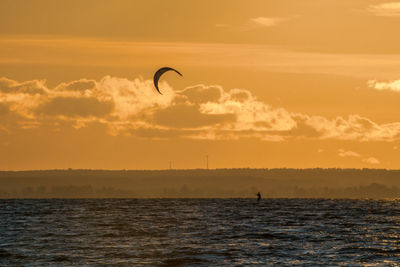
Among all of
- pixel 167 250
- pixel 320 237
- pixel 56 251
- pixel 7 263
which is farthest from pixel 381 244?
pixel 7 263

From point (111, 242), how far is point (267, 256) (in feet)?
52.8

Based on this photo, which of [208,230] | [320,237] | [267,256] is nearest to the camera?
[267,256]

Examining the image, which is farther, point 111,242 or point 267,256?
point 111,242

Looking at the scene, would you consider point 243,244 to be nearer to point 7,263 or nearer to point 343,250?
point 343,250

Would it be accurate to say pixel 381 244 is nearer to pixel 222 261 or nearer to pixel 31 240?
pixel 222 261

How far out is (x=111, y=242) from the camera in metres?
62.6

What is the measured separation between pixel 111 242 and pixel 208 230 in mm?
19339

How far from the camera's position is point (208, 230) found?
3147 inches

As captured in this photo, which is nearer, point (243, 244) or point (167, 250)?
point (167, 250)

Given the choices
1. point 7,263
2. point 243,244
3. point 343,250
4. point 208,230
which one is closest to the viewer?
point 7,263

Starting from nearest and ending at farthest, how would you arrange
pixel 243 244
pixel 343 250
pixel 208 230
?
1. pixel 343 250
2. pixel 243 244
3. pixel 208 230

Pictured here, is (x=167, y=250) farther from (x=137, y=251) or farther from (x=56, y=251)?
(x=56, y=251)

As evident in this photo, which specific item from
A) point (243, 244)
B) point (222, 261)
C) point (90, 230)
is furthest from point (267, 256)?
point (90, 230)

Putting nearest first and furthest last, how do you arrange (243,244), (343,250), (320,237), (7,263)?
(7,263)
(343,250)
(243,244)
(320,237)
